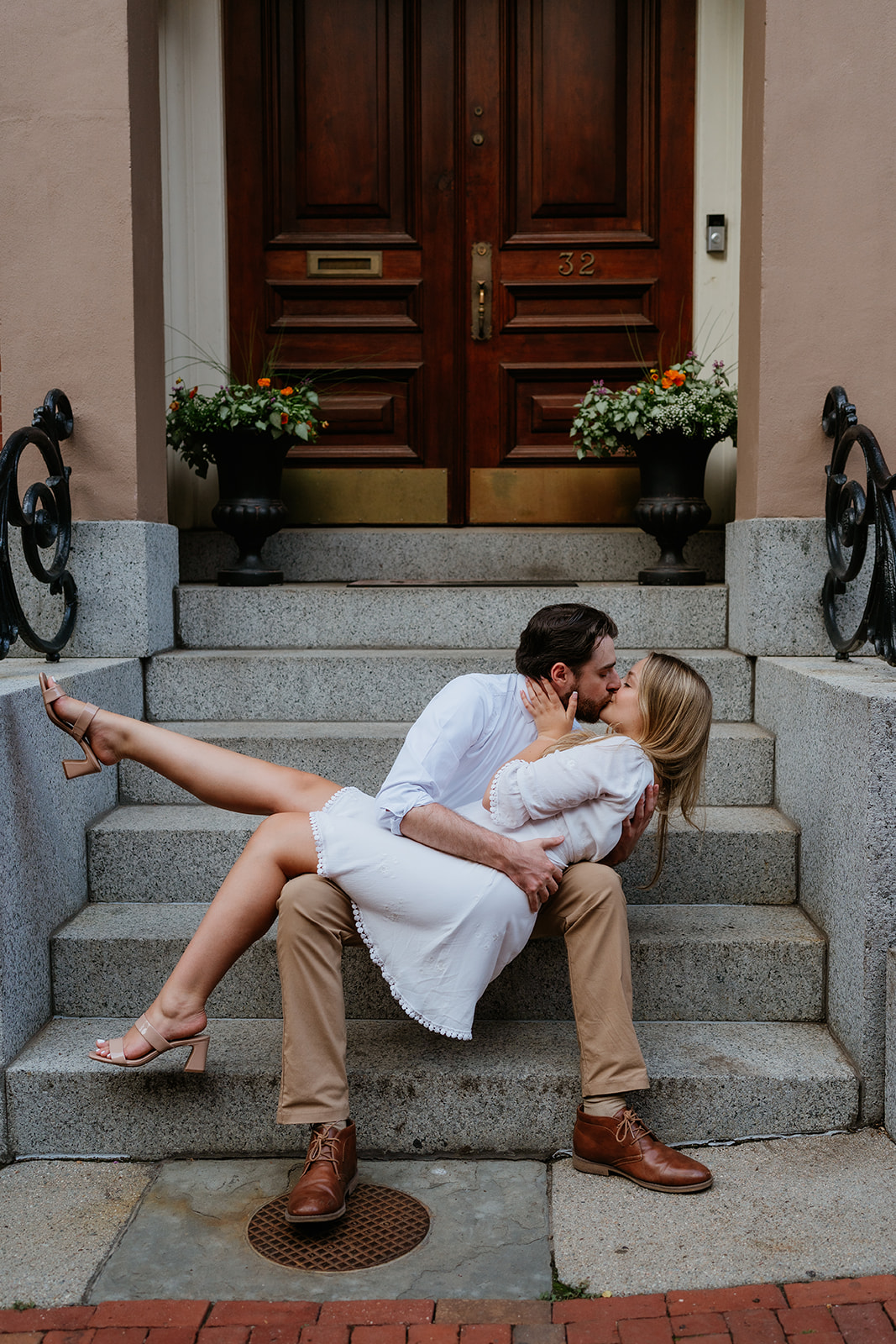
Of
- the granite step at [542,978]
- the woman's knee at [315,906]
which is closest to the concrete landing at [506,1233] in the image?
the granite step at [542,978]

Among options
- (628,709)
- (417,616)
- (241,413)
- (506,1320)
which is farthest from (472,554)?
(506,1320)

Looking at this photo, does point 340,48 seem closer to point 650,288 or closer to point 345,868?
point 650,288

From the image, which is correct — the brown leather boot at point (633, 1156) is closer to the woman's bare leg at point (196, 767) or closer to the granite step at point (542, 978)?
the granite step at point (542, 978)

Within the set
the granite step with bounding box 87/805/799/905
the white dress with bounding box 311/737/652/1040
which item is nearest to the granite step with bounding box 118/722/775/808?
the granite step with bounding box 87/805/799/905

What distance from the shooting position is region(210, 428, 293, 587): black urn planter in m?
4.42

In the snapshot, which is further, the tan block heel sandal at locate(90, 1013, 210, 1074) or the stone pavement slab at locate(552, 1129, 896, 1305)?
the tan block heel sandal at locate(90, 1013, 210, 1074)

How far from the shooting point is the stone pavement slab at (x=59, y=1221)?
2.16m

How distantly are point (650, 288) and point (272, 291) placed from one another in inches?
64.5

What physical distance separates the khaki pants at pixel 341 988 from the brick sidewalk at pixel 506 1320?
1.36 ft

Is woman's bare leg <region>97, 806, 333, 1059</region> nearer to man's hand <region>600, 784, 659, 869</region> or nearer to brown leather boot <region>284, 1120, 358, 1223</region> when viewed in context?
brown leather boot <region>284, 1120, 358, 1223</region>

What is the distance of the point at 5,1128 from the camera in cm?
263

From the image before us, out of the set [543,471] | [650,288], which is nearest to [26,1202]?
[543,471]

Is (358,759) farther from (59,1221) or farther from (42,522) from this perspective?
(59,1221)

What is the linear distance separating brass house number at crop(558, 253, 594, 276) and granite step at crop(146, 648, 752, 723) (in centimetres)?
207
